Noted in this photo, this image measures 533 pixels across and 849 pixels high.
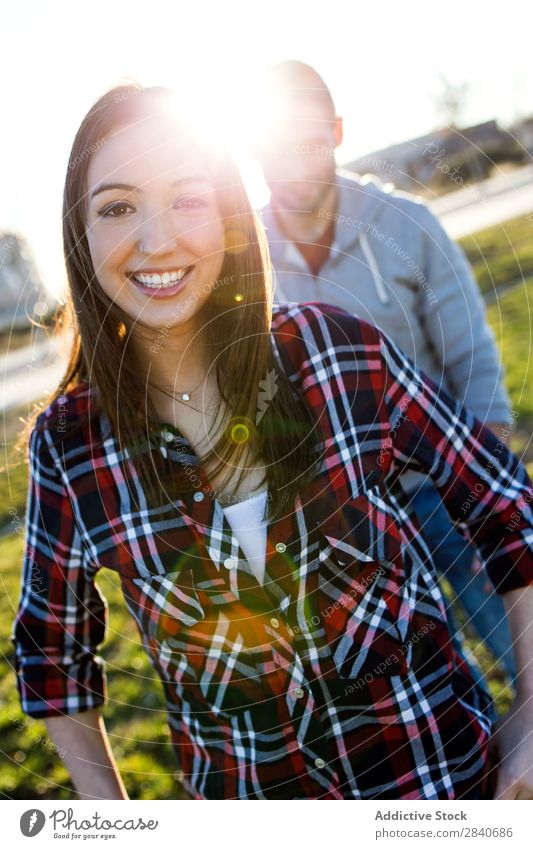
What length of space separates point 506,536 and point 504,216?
32.8ft

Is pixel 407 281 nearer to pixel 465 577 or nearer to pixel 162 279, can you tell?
pixel 465 577

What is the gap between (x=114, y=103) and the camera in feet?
3.94

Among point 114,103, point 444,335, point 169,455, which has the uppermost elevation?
point 114,103

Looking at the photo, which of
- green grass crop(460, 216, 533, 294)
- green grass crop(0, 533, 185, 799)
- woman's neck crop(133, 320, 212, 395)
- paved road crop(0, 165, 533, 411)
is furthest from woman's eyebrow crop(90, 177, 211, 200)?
paved road crop(0, 165, 533, 411)

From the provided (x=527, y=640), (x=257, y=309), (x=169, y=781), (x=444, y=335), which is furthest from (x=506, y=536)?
(x=169, y=781)

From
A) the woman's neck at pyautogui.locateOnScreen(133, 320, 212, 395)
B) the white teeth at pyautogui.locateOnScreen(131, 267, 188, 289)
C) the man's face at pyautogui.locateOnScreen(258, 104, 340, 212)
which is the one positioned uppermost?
the man's face at pyautogui.locateOnScreen(258, 104, 340, 212)

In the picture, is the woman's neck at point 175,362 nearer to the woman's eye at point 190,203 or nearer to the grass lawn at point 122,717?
the woman's eye at point 190,203

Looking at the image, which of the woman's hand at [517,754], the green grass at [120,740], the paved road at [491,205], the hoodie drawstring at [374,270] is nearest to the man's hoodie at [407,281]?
the hoodie drawstring at [374,270]

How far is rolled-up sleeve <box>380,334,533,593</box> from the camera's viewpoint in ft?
4.06

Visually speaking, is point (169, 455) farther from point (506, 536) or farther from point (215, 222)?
point (506, 536)

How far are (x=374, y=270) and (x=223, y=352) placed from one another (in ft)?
2.74

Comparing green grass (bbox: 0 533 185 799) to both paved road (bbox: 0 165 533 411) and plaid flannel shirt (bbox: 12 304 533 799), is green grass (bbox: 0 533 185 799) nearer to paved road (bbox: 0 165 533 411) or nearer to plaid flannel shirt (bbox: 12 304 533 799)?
plaid flannel shirt (bbox: 12 304 533 799)
